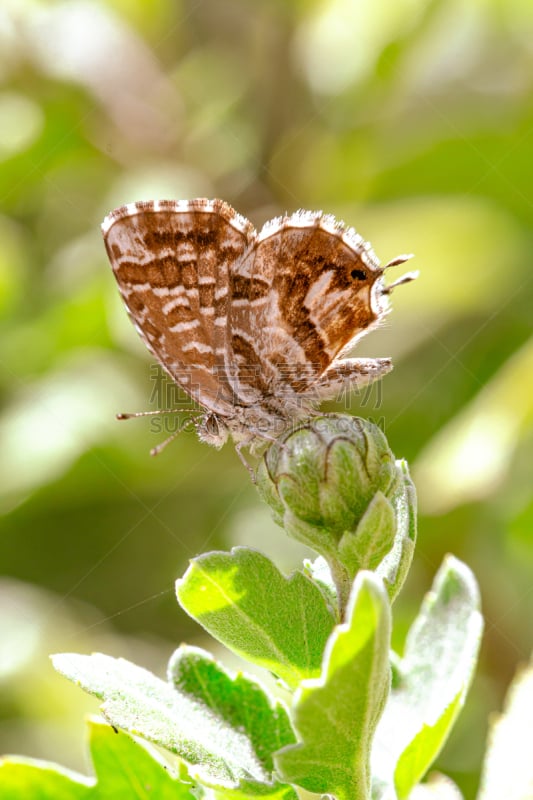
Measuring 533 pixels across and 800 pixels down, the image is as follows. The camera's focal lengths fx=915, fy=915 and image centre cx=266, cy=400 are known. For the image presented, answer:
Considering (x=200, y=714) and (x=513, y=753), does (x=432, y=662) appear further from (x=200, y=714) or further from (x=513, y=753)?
(x=200, y=714)

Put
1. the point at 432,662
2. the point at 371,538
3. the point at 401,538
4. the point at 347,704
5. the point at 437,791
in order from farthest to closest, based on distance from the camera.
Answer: the point at 437,791
the point at 432,662
the point at 401,538
the point at 371,538
the point at 347,704

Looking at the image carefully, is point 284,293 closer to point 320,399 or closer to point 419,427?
point 320,399

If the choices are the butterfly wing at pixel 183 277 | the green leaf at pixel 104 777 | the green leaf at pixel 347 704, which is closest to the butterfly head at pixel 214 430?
the butterfly wing at pixel 183 277

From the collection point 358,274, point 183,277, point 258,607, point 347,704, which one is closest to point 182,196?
point 183,277

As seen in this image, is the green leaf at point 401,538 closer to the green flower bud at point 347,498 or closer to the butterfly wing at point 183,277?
the green flower bud at point 347,498

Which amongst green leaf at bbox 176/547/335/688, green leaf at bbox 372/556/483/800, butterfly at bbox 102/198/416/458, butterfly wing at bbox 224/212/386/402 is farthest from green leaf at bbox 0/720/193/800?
butterfly wing at bbox 224/212/386/402

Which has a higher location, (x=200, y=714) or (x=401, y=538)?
(x=401, y=538)
